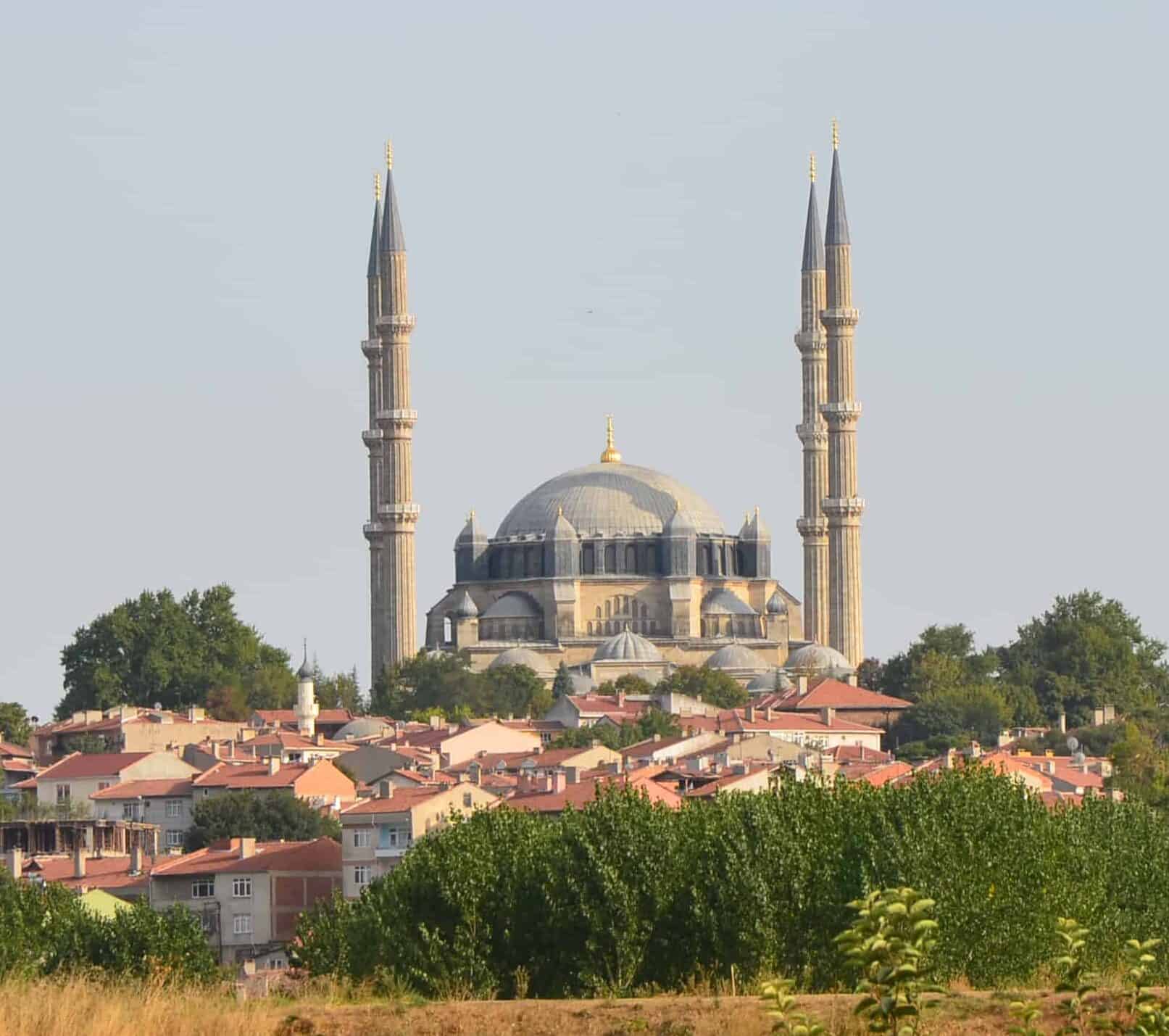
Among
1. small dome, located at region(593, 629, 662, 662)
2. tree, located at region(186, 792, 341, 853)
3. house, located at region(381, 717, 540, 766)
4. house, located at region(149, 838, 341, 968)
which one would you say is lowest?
house, located at region(149, 838, 341, 968)

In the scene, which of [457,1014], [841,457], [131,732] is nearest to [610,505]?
[841,457]

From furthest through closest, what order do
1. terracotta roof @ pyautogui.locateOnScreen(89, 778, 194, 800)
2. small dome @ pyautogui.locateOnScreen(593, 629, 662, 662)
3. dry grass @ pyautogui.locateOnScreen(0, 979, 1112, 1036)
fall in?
small dome @ pyautogui.locateOnScreen(593, 629, 662, 662) < terracotta roof @ pyautogui.locateOnScreen(89, 778, 194, 800) < dry grass @ pyautogui.locateOnScreen(0, 979, 1112, 1036)

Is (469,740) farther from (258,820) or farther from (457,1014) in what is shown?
(457,1014)

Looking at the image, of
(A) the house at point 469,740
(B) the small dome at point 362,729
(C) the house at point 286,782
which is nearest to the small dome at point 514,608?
(B) the small dome at point 362,729

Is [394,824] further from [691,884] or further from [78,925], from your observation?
[691,884]

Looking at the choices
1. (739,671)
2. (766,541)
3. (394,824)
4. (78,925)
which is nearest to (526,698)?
(739,671)

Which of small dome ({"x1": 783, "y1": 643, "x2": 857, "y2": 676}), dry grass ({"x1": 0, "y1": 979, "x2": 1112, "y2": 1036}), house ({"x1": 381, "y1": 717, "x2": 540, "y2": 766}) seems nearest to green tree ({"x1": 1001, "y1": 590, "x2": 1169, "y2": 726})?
small dome ({"x1": 783, "y1": 643, "x2": 857, "y2": 676})

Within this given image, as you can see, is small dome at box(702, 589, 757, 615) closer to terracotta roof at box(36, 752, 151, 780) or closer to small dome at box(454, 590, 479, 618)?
small dome at box(454, 590, 479, 618)
